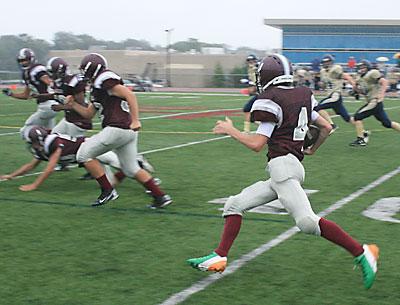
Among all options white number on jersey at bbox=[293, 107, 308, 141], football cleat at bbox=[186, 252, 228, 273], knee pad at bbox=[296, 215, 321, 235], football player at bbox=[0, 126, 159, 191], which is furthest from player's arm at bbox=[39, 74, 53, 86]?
knee pad at bbox=[296, 215, 321, 235]

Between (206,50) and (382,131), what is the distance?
6452cm

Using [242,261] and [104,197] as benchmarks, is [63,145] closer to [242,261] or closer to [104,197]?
[104,197]

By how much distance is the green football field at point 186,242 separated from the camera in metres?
5.16

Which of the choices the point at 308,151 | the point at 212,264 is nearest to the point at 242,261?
the point at 212,264

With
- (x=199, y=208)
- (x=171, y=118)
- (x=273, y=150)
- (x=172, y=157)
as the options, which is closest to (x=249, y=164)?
(x=172, y=157)

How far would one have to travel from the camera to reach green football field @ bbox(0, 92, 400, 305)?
516cm

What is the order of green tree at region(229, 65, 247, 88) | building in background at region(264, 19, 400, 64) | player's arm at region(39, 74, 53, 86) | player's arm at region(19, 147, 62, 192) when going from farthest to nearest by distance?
building in background at region(264, 19, 400, 64), green tree at region(229, 65, 247, 88), player's arm at region(39, 74, 53, 86), player's arm at region(19, 147, 62, 192)

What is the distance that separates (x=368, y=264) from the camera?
5.23m

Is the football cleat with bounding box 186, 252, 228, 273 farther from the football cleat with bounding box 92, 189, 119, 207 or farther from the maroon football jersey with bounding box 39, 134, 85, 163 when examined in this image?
the maroon football jersey with bounding box 39, 134, 85, 163

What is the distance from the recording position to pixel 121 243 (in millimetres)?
6520

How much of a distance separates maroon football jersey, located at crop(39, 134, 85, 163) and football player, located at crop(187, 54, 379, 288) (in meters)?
3.85

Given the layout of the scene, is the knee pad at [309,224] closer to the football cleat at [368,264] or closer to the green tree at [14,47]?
the football cleat at [368,264]

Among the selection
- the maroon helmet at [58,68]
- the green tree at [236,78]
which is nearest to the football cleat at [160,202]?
the maroon helmet at [58,68]

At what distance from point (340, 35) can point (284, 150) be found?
231ft
